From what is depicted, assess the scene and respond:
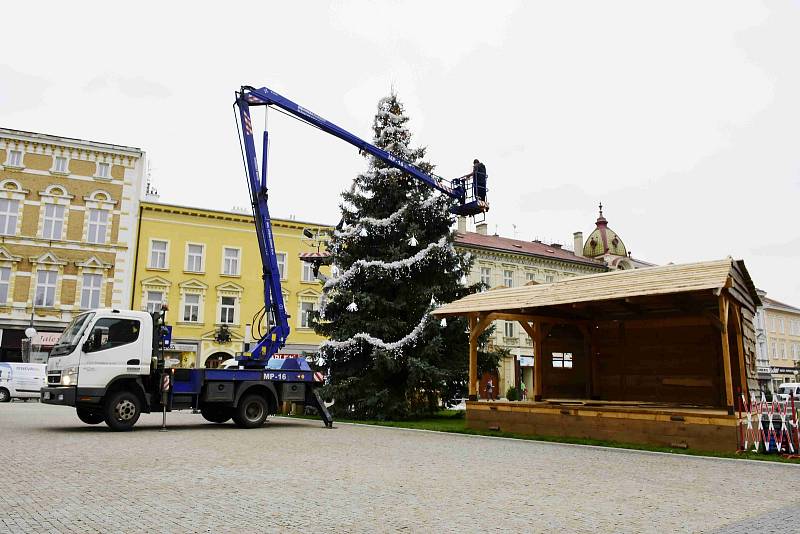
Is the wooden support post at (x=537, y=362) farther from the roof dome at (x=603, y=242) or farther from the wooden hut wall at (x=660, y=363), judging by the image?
the roof dome at (x=603, y=242)

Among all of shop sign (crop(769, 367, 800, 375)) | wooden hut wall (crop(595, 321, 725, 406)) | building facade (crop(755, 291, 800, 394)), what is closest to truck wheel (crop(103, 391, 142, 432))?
wooden hut wall (crop(595, 321, 725, 406))

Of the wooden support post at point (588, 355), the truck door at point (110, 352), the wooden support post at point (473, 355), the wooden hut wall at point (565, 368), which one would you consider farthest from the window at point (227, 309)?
the wooden support post at point (588, 355)

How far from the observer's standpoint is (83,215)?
36000 mm

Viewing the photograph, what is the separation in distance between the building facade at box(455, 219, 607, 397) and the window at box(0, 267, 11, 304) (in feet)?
89.8

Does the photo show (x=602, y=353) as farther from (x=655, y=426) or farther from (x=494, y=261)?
(x=494, y=261)

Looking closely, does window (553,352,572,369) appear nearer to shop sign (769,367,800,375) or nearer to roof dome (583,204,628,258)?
roof dome (583,204,628,258)

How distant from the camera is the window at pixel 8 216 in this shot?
114 feet

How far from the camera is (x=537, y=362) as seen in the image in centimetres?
1917

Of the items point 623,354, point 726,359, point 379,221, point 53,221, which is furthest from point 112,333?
point 53,221

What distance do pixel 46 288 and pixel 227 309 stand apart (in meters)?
9.68

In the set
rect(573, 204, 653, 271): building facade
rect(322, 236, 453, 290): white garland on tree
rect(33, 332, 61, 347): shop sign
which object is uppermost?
rect(573, 204, 653, 271): building facade

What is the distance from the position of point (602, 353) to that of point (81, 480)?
47.7 feet

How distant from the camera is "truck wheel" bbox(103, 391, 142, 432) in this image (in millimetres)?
14617

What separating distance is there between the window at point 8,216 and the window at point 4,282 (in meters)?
2.09
